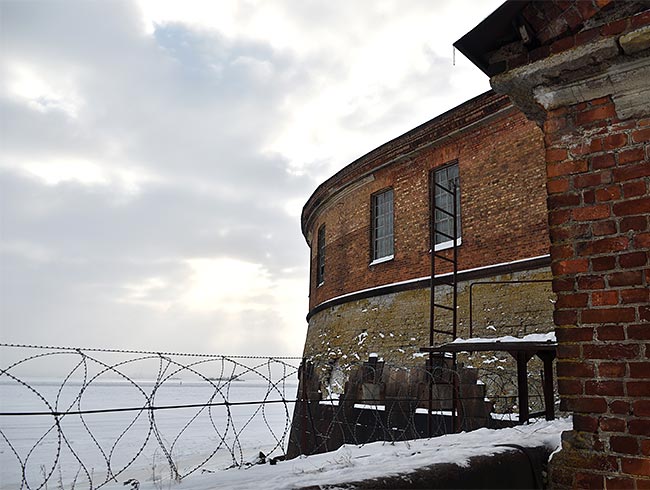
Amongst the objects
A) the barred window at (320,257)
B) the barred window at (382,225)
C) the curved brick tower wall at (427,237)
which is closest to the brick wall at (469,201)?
the curved brick tower wall at (427,237)

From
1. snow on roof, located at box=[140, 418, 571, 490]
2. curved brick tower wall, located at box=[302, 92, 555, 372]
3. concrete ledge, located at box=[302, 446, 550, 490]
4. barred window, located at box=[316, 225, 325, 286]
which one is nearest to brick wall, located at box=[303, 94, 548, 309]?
curved brick tower wall, located at box=[302, 92, 555, 372]

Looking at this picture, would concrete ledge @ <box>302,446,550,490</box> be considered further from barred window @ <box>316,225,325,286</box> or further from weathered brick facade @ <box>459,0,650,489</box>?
barred window @ <box>316,225,325,286</box>

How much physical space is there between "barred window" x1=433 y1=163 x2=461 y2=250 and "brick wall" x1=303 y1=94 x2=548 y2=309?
0.25 meters

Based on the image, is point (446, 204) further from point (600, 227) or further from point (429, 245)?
point (600, 227)

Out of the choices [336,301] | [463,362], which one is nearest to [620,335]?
[463,362]

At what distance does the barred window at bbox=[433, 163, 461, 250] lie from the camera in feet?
42.1

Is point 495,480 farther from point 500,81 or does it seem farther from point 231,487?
point 500,81

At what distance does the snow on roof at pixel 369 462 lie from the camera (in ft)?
8.43

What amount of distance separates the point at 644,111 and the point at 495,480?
7.43 ft

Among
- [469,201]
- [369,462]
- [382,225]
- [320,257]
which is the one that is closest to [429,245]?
[469,201]

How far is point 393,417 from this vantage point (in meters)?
11.7

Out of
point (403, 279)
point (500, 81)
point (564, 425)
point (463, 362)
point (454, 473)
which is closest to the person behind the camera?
point (454, 473)

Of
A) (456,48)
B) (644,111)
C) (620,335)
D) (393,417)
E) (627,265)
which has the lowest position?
(393,417)

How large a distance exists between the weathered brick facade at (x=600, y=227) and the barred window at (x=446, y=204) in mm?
9437
